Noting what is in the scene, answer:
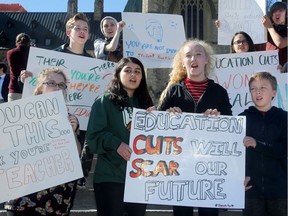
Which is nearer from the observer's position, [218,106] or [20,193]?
[20,193]

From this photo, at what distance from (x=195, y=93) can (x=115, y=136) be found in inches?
25.9

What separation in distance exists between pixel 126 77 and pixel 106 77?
4.17 feet

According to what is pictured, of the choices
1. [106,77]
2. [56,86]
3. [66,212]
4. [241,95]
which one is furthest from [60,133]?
[241,95]

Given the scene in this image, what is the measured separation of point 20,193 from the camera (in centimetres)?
304

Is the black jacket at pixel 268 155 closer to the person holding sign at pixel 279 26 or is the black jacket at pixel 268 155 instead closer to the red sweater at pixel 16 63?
the person holding sign at pixel 279 26

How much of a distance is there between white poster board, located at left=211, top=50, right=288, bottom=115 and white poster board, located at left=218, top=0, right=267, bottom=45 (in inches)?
31.4

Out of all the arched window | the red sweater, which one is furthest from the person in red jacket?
the arched window

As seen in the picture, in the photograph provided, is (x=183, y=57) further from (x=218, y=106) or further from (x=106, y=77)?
(x=106, y=77)

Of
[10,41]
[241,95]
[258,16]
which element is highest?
[10,41]

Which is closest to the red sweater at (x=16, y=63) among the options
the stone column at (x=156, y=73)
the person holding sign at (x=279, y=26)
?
the person holding sign at (x=279, y=26)

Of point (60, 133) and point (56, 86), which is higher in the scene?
point (56, 86)

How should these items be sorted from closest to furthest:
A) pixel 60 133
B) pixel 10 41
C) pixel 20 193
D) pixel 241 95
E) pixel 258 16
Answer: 1. pixel 20 193
2. pixel 60 133
3. pixel 241 95
4. pixel 258 16
5. pixel 10 41

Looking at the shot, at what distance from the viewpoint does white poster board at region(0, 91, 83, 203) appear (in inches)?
122

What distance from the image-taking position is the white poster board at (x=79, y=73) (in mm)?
4395
